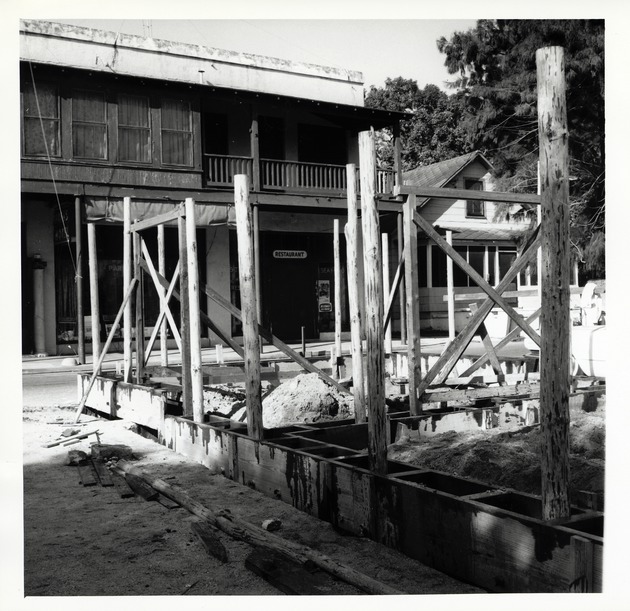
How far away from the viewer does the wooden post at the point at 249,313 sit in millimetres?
6836

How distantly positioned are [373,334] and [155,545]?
2.04 meters

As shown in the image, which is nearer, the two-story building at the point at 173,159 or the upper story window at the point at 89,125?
the two-story building at the point at 173,159

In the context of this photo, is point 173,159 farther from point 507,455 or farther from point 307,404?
point 507,455

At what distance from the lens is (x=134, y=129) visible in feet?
63.7

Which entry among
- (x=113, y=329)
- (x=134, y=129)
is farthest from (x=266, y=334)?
(x=134, y=129)

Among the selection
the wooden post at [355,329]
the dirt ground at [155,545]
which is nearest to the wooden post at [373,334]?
the dirt ground at [155,545]

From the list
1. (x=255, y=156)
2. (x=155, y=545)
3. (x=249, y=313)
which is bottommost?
(x=155, y=545)

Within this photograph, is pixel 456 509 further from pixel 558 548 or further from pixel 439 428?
pixel 439 428

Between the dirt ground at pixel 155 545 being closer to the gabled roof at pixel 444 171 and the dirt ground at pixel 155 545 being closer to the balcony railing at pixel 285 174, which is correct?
the balcony railing at pixel 285 174

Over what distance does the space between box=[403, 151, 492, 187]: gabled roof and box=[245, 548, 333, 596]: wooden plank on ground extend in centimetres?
2331

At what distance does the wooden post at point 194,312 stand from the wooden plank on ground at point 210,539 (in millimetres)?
2501

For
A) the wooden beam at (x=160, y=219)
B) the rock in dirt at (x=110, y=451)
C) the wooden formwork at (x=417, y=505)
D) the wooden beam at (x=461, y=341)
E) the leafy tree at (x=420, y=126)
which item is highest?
the leafy tree at (x=420, y=126)

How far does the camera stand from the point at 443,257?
2714cm
